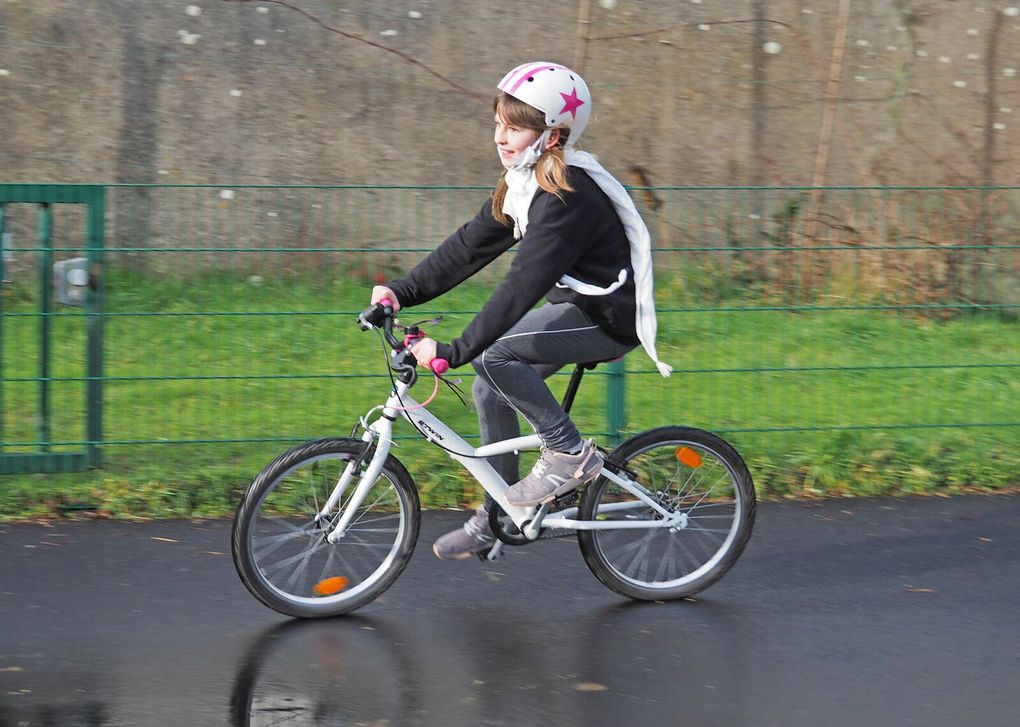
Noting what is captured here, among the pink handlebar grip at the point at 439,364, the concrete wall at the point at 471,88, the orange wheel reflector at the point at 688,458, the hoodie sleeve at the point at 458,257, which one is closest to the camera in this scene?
the pink handlebar grip at the point at 439,364

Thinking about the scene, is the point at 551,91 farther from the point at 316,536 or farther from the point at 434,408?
the point at 434,408

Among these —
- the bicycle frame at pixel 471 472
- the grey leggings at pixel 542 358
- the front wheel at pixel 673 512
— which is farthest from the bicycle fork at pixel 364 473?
the front wheel at pixel 673 512

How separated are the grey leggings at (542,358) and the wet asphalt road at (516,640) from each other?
67cm

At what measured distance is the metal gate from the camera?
20.4 ft

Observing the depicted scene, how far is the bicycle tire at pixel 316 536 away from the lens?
15.0 ft

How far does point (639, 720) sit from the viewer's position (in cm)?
392

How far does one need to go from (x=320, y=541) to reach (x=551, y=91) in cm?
163

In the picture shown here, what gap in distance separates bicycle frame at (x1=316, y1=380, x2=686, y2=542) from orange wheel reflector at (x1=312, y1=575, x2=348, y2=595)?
0.49ft

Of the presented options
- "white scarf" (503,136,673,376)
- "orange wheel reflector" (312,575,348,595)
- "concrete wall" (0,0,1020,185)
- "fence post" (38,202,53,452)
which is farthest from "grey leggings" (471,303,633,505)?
"concrete wall" (0,0,1020,185)

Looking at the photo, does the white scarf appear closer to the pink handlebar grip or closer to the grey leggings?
the grey leggings

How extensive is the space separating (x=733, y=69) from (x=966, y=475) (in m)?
4.58

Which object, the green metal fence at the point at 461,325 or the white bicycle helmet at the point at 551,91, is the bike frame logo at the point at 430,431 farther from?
the green metal fence at the point at 461,325

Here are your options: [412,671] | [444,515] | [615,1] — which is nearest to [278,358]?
[444,515]

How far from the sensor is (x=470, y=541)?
16.2 feet
